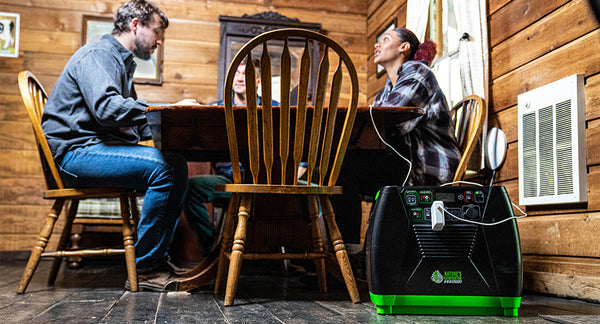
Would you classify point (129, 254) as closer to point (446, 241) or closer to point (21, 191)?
point (446, 241)

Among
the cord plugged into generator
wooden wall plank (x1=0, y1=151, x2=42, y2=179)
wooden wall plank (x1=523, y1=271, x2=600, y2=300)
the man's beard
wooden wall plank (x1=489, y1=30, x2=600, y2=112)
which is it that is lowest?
wooden wall plank (x1=523, y1=271, x2=600, y2=300)

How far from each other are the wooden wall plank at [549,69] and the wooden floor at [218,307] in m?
0.85

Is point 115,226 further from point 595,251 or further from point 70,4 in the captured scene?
point 595,251

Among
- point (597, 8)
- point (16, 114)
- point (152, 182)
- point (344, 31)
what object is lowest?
point (152, 182)

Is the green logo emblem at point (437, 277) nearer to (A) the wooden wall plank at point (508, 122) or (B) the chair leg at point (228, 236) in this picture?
(B) the chair leg at point (228, 236)

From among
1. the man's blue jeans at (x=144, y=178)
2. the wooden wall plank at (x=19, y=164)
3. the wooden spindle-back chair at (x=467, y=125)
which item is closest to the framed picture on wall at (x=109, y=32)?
the wooden wall plank at (x=19, y=164)

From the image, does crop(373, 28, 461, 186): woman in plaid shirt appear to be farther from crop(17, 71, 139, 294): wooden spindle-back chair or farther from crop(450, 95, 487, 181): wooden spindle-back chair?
crop(17, 71, 139, 294): wooden spindle-back chair

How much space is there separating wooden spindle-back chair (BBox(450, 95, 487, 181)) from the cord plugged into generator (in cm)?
58

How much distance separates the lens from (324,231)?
2080 millimetres

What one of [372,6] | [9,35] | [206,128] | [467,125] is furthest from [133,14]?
[372,6]

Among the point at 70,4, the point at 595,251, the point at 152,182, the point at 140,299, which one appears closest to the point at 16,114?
the point at 70,4

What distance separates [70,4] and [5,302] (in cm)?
304

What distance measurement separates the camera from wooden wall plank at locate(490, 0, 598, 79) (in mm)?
1867

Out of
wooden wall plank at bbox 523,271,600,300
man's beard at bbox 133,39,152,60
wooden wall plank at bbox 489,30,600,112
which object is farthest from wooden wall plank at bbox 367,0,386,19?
wooden wall plank at bbox 523,271,600,300
